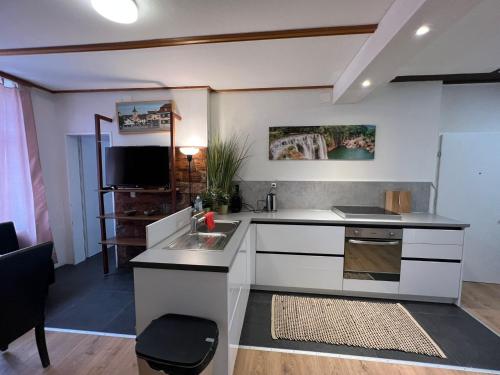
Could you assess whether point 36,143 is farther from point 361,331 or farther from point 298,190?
point 361,331

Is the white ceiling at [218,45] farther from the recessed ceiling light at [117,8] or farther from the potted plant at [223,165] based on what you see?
the potted plant at [223,165]

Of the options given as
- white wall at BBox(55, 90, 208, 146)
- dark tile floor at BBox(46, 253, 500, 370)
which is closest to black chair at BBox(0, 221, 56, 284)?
dark tile floor at BBox(46, 253, 500, 370)

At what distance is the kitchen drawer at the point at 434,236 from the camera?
2.28m

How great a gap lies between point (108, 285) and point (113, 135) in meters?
1.96

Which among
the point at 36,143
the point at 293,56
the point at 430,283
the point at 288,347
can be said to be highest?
the point at 293,56

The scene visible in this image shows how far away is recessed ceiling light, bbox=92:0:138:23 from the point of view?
136cm

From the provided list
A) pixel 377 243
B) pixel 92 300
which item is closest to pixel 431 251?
pixel 377 243

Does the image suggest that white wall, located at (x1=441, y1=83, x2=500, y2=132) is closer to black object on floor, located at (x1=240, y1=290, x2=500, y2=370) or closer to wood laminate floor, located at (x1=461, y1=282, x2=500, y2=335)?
wood laminate floor, located at (x1=461, y1=282, x2=500, y2=335)

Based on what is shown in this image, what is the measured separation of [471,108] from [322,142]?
1.88m

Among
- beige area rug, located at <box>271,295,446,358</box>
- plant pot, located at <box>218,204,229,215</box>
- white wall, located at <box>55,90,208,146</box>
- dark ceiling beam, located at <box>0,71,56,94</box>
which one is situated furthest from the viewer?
white wall, located at <box>55,90,208,146</box>

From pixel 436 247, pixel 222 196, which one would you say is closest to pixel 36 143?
pixel 222 196

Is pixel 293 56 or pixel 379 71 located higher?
pixel 293 56

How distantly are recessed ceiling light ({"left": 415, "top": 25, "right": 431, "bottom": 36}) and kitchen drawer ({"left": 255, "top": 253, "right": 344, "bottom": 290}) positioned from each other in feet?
6.69

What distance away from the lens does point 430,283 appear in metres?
2.37
